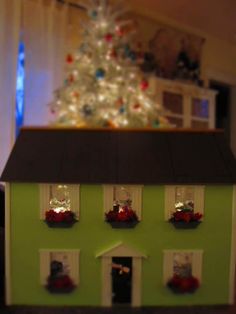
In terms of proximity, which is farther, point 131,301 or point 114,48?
point 114,48

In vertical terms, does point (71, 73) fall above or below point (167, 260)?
above

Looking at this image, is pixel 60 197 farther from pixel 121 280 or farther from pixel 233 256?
pixel 233 256

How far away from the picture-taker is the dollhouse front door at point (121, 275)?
109 cm

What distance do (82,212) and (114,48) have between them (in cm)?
199

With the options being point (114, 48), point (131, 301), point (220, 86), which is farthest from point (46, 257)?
point (220, 86)

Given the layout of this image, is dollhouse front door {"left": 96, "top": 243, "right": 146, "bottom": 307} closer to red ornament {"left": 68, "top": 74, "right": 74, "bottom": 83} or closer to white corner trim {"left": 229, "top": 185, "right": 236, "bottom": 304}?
white corner trim {"left": 229, "top": 185, "right": 236, "bottom": 304}

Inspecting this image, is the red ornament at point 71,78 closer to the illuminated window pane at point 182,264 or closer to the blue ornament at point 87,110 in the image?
the blue ornament at point 87,110

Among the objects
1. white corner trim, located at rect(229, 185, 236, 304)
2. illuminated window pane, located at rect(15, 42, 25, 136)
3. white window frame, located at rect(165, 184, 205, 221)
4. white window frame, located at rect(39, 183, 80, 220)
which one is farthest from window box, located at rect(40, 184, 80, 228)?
illuminated window pane, located at rect(15, 42, 25, 136)

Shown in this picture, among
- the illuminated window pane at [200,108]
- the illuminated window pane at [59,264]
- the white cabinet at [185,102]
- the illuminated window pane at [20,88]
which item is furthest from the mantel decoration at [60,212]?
the illuminated window pane at [200,108]

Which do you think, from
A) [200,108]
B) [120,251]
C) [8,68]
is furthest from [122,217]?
[200,108]

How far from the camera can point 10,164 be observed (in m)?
1.11

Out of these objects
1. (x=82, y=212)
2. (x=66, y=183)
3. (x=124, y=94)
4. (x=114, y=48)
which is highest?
(x=114, y=48)

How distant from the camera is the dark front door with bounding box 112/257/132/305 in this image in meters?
1.11

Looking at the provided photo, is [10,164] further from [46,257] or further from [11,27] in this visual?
[11,27]
